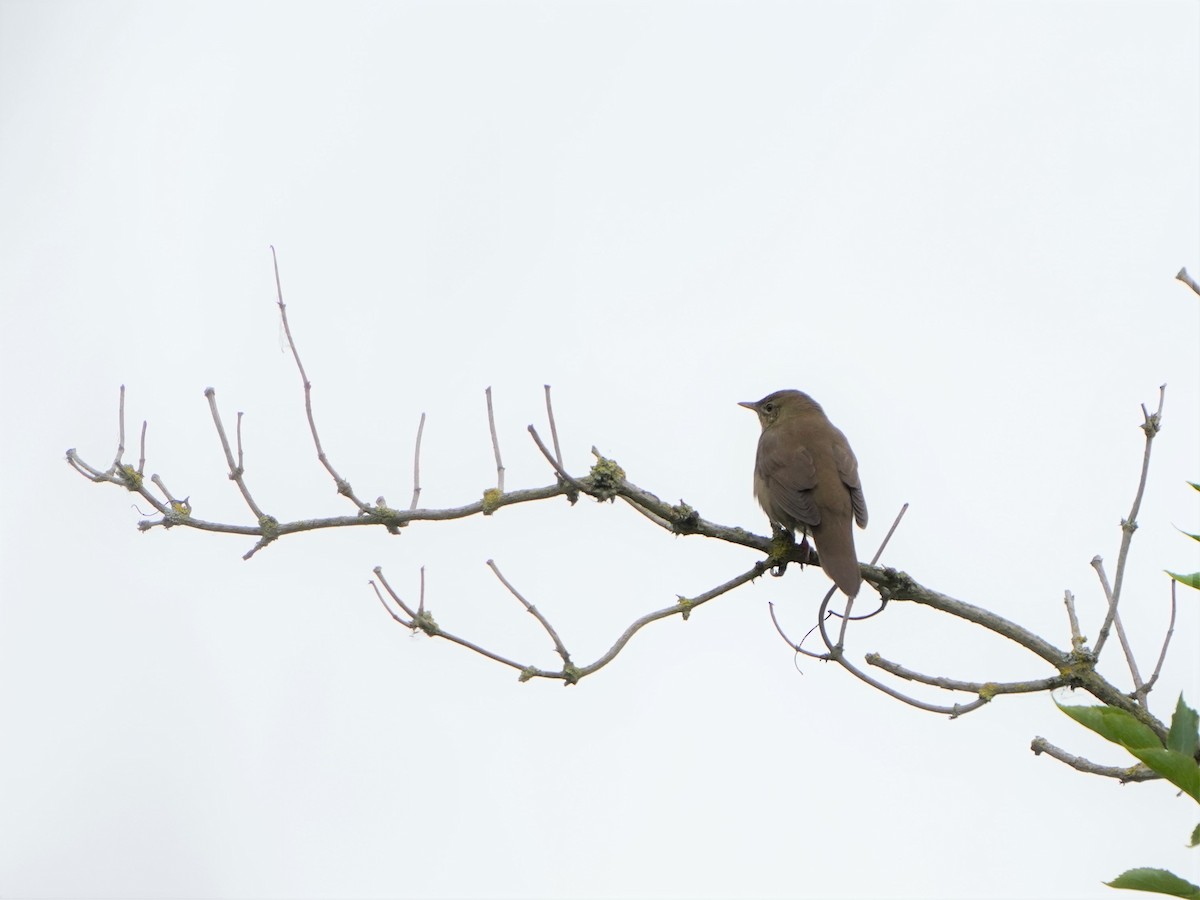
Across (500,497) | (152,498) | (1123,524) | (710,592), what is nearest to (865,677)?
(710,592)

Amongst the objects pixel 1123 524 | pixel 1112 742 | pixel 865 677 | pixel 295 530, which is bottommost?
pixel 1112 742

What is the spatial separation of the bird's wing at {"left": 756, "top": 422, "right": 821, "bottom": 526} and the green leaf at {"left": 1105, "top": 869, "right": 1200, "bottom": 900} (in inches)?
139

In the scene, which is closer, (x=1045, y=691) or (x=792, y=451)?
(x=1045, y=691)

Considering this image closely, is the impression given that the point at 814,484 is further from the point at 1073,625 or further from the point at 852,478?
the point at 1073,625

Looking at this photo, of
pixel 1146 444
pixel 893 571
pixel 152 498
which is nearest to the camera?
pixel 1146 444

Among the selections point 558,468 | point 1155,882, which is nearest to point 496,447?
point 558,468

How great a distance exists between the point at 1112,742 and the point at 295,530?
263 cm

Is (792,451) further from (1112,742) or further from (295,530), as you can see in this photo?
(1112,742)

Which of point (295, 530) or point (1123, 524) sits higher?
point (1123, 524)

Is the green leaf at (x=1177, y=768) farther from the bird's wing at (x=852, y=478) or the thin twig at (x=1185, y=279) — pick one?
the bird's wing at (x=852, y=478)

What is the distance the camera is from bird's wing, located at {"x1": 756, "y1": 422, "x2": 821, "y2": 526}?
6660 mm

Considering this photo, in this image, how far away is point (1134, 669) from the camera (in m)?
4.19

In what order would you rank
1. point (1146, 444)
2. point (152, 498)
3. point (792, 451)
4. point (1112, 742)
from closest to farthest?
point (1112, 742) → point (1146, 444) → point (152, 498) → point (792, 451)

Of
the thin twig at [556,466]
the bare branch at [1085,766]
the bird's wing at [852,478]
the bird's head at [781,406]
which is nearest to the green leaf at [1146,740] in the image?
the bare branch at [1085,766]
